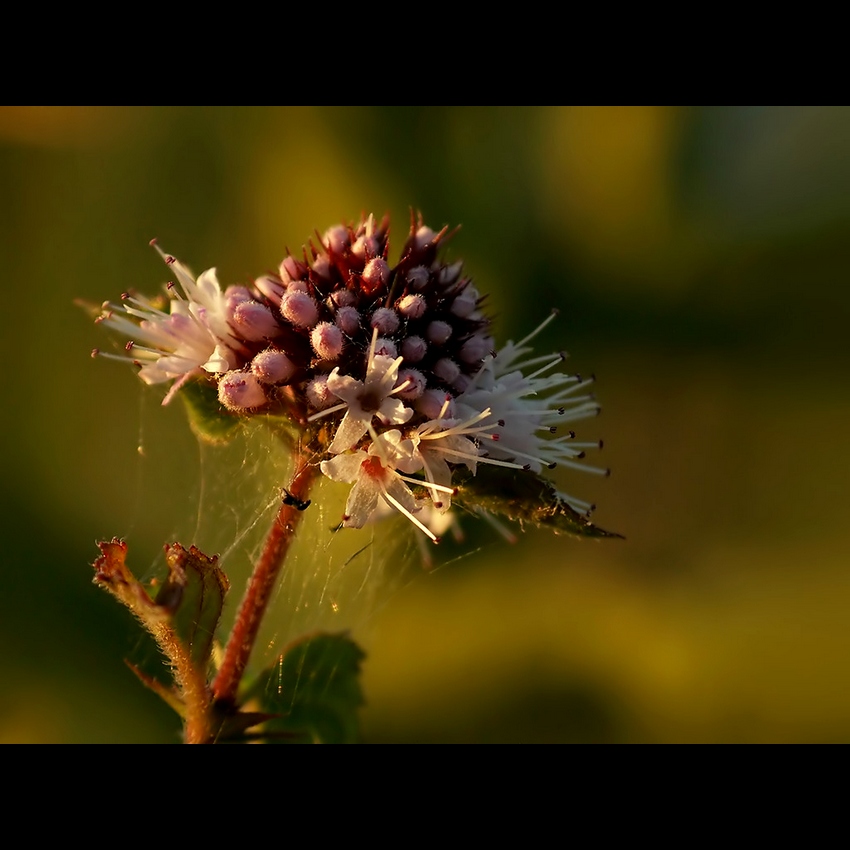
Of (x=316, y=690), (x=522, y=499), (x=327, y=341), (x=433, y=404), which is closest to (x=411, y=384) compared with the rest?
(x=433, y=404)

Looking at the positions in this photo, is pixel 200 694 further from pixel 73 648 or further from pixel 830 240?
pixel 830 240

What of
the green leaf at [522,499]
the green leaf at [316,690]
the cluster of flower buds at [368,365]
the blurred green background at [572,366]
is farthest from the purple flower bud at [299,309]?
the blurred green background at [572,366]

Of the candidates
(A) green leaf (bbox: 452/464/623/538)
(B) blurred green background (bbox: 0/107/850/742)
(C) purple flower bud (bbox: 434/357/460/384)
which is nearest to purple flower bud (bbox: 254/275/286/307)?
(C) purple flower bud (bbox: 434/357/460/384)

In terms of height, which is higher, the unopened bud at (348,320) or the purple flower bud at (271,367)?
the unopened bud at (348,320)

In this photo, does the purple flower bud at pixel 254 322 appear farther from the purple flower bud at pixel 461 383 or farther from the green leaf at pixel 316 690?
the green leaf at pixel 316 690

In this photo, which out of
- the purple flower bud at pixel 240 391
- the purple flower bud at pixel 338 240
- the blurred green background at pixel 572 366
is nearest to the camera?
the purple flower bud at pixel 240 391

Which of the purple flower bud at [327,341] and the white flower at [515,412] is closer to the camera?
the purple flower bud at [327,341]

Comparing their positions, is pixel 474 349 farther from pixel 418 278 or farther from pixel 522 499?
pixel 522 499
